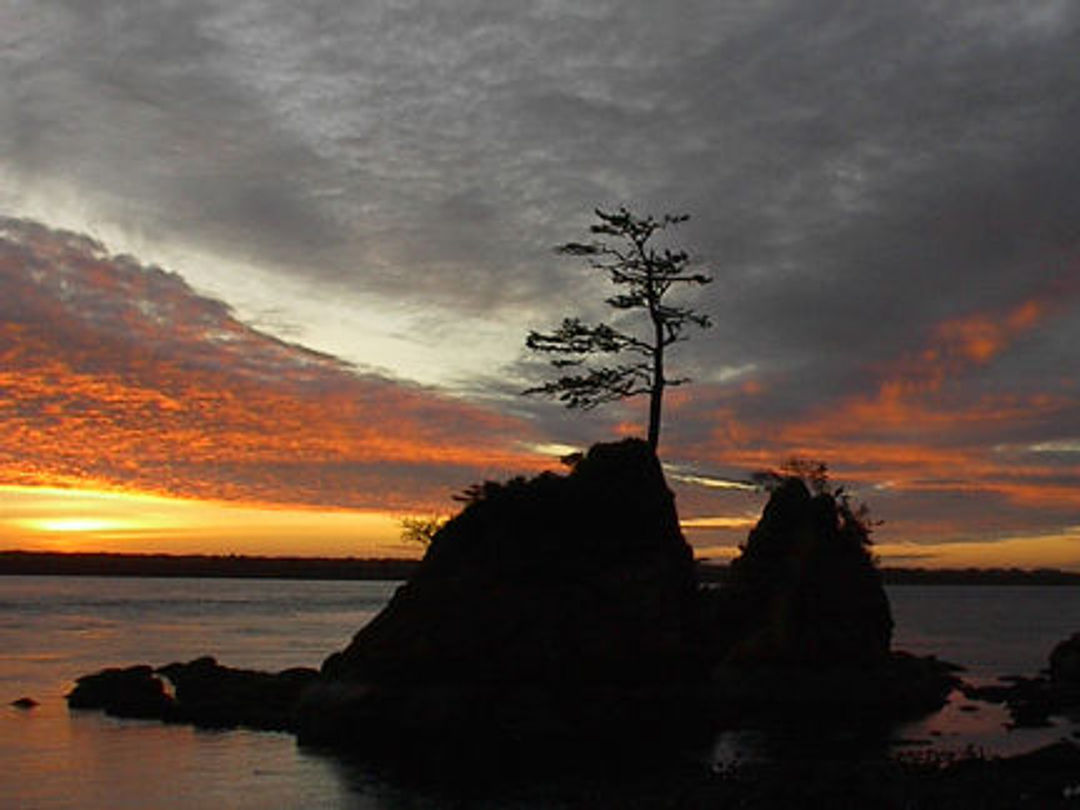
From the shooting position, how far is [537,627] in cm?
4984

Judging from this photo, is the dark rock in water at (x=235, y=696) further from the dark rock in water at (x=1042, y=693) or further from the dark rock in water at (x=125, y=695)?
the dark rock in water at (x=1042, y=693)

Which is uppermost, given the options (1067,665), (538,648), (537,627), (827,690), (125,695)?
(537,627)

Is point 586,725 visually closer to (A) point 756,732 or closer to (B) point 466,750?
(B) point 466,750

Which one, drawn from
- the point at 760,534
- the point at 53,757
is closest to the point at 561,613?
the point at 53,757

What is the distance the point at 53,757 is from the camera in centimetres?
4781

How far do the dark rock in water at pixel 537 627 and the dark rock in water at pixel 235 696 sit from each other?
4850 mm

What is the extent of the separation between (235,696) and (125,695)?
6.27 metres

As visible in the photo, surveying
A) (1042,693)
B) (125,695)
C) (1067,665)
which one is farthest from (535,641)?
(1067,665)

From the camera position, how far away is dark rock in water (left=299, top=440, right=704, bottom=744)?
4894 centimetres

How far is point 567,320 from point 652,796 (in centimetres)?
2605

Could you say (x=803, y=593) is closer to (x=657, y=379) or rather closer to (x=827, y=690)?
(x=827, y=690)

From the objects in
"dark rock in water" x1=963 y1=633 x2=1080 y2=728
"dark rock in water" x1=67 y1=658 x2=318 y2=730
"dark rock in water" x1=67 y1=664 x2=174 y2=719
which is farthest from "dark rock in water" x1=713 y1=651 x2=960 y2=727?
"dark rock in water" x1=67 y1=664 x2=174 y2=719

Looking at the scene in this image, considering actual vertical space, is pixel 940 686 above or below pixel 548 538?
below

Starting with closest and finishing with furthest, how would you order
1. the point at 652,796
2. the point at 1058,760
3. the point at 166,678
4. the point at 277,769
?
the point at 652,796, the point at 1058,760, the point at 277,769, the point at 166,678
